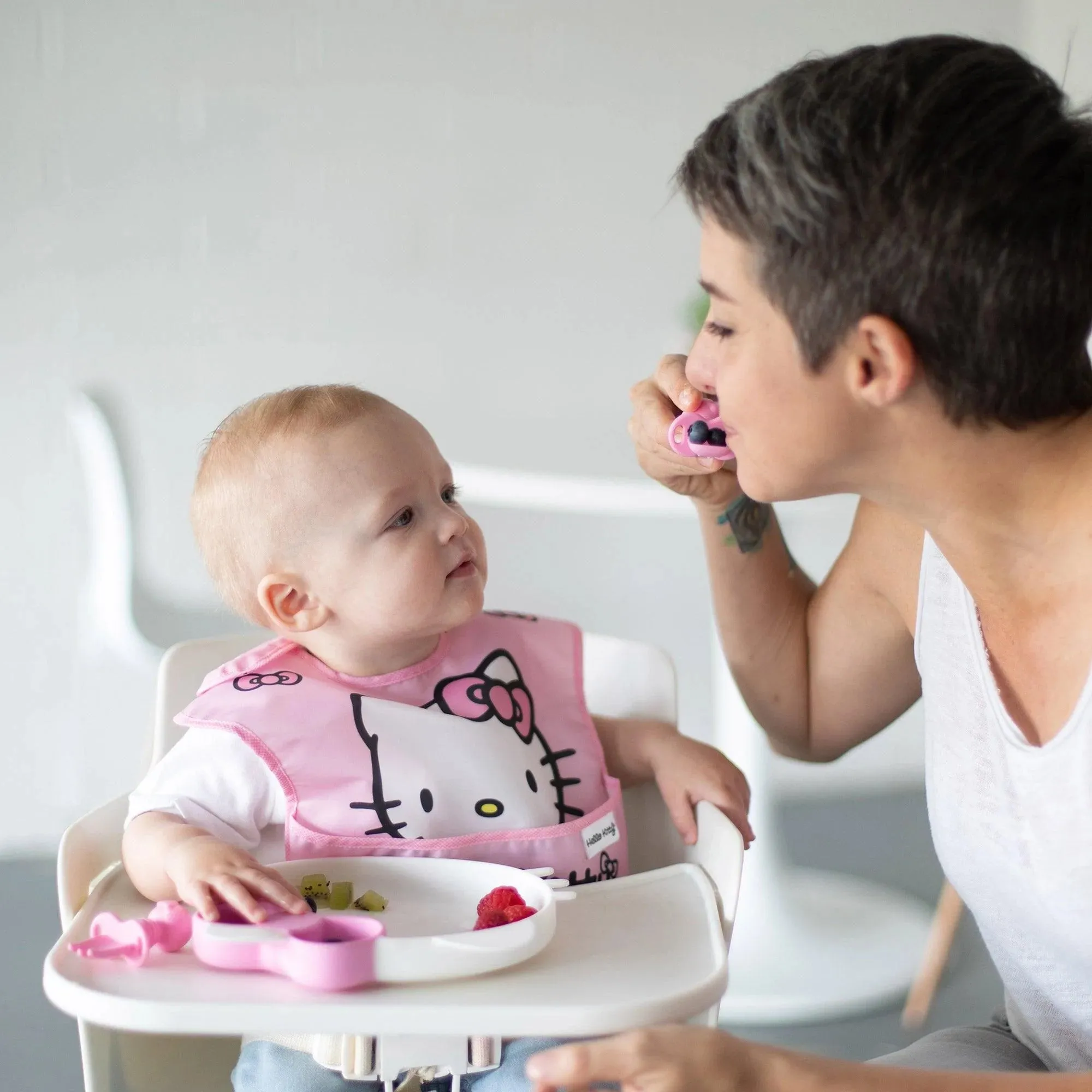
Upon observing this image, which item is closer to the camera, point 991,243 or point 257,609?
point 991,243

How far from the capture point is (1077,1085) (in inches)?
32.4

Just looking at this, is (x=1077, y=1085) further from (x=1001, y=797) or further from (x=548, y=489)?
(x=548, y=489)

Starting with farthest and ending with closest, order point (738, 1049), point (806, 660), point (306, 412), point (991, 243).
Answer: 1. point (806, 660)
2. point (306, 412)
3. point (991, 243)
4. point (738, 1049)

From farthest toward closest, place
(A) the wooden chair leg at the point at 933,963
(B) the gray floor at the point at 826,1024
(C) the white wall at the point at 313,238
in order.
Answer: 1. (C) the white wall at the point at 313,238
2. (A) the wooden chair leg at the point at 933,963
3. (B) the gray floor at the point at 826,1024

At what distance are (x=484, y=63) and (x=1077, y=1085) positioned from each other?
2.34 meters

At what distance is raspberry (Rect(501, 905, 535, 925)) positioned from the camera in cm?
96

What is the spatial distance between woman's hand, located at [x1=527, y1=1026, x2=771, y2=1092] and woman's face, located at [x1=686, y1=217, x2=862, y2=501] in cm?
42

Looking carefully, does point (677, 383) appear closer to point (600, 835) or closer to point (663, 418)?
point (663, 418)

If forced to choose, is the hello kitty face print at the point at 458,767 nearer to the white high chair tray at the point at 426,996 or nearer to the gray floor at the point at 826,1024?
the white high chair tray at the point at 426,996

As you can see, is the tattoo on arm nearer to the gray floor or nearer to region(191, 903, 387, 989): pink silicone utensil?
region(191, 903, 387, 989): pink silicone utensil

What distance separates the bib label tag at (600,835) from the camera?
1.17m

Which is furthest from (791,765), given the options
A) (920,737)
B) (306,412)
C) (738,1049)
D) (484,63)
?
(738,1049)

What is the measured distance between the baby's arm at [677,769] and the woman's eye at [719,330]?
1.34ft

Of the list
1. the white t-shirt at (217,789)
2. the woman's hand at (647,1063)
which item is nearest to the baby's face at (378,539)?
the white t-shirt at (217,789)
